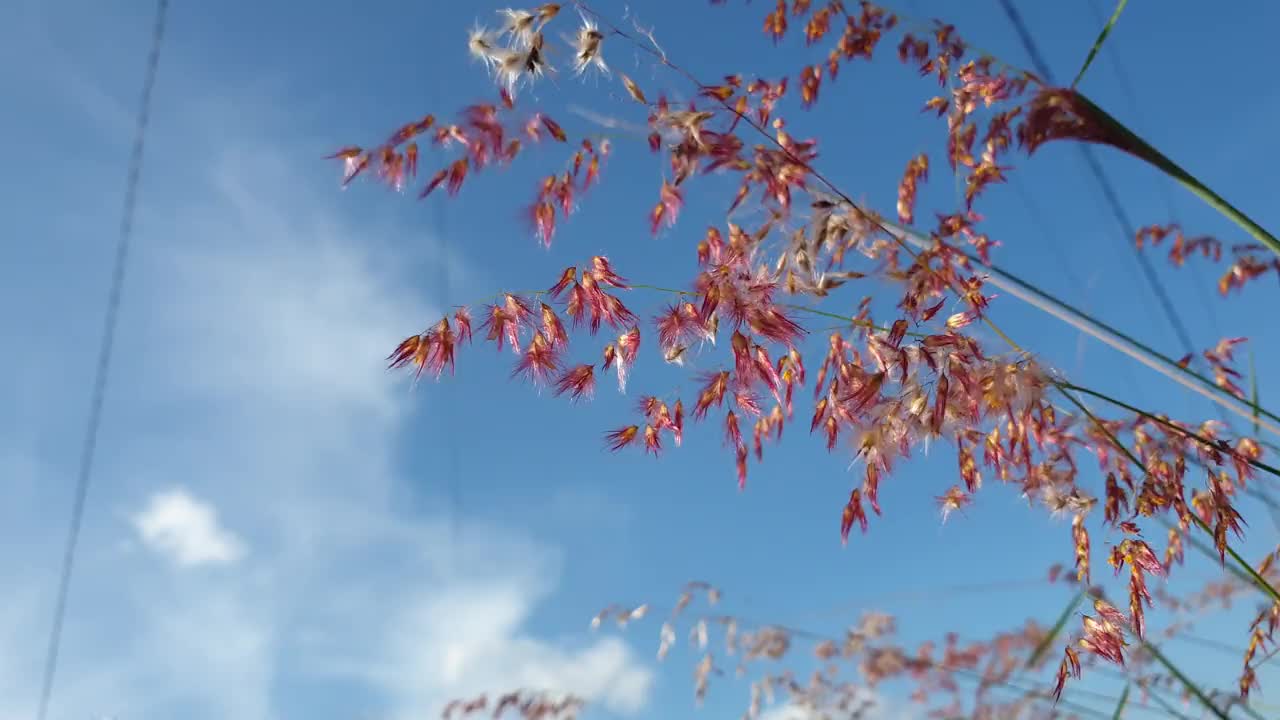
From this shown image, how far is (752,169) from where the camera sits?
5.44 feet

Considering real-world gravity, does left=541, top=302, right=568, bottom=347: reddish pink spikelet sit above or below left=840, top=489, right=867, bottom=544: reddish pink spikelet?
above

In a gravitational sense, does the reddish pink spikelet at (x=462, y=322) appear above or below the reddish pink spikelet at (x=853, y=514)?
above

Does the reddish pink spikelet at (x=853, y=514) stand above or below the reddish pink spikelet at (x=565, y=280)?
below

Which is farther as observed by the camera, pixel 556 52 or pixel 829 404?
pixel 829 404

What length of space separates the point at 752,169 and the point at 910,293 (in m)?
0.42

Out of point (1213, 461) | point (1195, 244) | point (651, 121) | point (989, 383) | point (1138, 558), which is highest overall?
point (1195, 244)

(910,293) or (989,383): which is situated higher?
(910,293)

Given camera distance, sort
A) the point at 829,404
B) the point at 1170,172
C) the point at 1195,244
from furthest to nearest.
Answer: the point at 1195,244 < the point at 829,404 < the point at 1170,172

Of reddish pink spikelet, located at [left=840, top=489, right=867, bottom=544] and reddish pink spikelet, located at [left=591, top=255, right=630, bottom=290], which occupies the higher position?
reddish pink spikelet, located at [left=591, top=255, right=630, bottom=290]

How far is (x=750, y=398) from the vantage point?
1993mm

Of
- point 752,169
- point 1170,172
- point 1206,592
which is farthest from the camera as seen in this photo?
point 1206,592

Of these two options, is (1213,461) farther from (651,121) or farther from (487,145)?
(487,145)

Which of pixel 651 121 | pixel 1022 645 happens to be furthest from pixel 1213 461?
pixel 1022 645

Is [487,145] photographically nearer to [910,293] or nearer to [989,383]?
[910,293]
